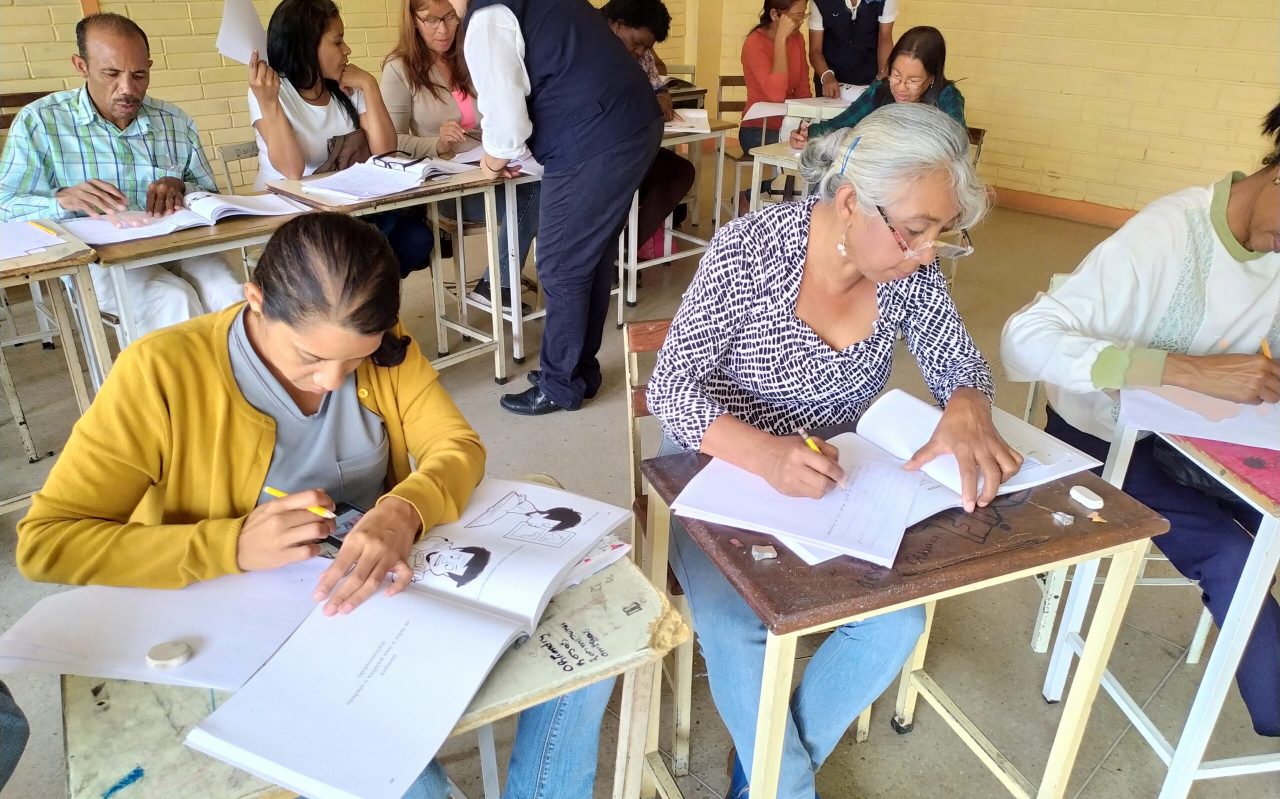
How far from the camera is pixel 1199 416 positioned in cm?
139

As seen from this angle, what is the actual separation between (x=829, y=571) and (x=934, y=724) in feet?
3.16

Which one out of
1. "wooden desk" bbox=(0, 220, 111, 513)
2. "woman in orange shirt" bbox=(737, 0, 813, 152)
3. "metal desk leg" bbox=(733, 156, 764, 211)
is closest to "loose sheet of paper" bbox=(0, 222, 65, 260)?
"wooden desk" bbox=(0, 220, 111, 513)

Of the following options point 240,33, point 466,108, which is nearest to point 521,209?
point 466,108

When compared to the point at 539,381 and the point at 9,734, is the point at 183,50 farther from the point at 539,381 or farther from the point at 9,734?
the point at 9,734

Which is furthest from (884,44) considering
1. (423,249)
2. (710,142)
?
(423,249)

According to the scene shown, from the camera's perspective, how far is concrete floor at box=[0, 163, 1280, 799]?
5.33 feet

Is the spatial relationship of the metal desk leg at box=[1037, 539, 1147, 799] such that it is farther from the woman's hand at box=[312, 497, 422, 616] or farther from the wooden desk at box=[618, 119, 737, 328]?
the wooden desk at box=[618, 119, 737, 328]

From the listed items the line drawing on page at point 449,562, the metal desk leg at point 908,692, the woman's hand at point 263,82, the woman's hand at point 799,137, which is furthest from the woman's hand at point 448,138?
the line drawing on page at point 449,562

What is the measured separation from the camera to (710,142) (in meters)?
6.47

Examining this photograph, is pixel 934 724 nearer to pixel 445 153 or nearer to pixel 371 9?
pixel 445 153

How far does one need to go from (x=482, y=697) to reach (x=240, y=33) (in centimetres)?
268

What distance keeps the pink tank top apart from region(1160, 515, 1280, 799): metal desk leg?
3.19m

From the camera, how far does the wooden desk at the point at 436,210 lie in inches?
102

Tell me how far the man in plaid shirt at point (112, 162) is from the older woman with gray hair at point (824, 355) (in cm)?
175
